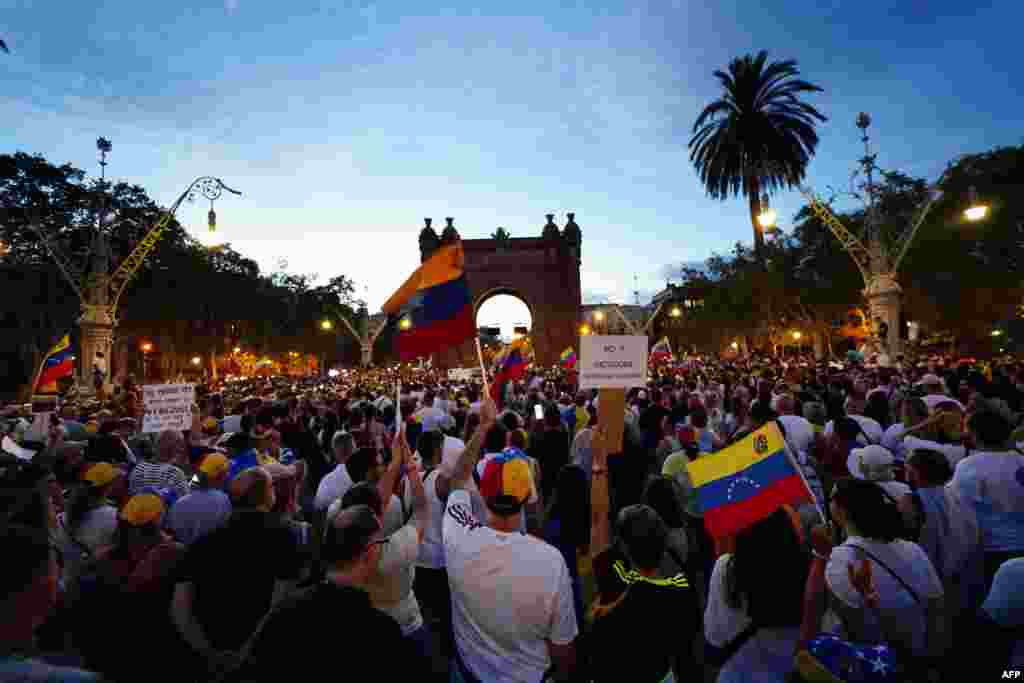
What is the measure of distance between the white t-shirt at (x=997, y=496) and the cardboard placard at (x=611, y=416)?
2.55 meters

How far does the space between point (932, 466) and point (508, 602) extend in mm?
3097

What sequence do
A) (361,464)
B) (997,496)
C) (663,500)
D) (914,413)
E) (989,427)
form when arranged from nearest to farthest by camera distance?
(997,496)
(989,427)
(663,500)
(361,464)
(914,413)

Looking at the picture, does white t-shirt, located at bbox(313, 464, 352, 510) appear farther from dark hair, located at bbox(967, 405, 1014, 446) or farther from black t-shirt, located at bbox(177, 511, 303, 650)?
dark hair, located at bbox(967, 405, 1014, 446)

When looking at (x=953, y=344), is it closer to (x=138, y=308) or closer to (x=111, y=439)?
(x=111, y=439)

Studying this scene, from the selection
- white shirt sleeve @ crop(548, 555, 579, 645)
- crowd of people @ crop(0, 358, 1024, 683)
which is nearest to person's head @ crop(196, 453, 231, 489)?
crowd of people @ crop(0, 358, 1024, 683)

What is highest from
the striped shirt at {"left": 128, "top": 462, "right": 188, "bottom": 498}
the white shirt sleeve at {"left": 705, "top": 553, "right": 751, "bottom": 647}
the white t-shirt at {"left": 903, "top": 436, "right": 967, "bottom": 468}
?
the white t-shirt at {"left": 903, "top": 436, "right": 967, "bottom": 468}

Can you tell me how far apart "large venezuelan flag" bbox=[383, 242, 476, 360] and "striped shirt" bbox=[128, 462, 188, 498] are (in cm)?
247

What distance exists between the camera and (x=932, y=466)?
3816 millimetres

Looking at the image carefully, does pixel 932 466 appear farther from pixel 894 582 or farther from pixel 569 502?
pixel 569 502

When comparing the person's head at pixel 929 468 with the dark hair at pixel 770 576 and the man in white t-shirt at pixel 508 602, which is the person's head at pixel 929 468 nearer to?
the dark hair at pixel 770 576

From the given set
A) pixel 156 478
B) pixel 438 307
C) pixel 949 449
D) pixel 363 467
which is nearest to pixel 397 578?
pixel 363 467

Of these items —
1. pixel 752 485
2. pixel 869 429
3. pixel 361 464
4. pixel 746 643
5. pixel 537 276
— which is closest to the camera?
pixel 746 643

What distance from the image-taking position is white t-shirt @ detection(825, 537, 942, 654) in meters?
2.76

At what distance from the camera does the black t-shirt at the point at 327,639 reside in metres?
1.98
